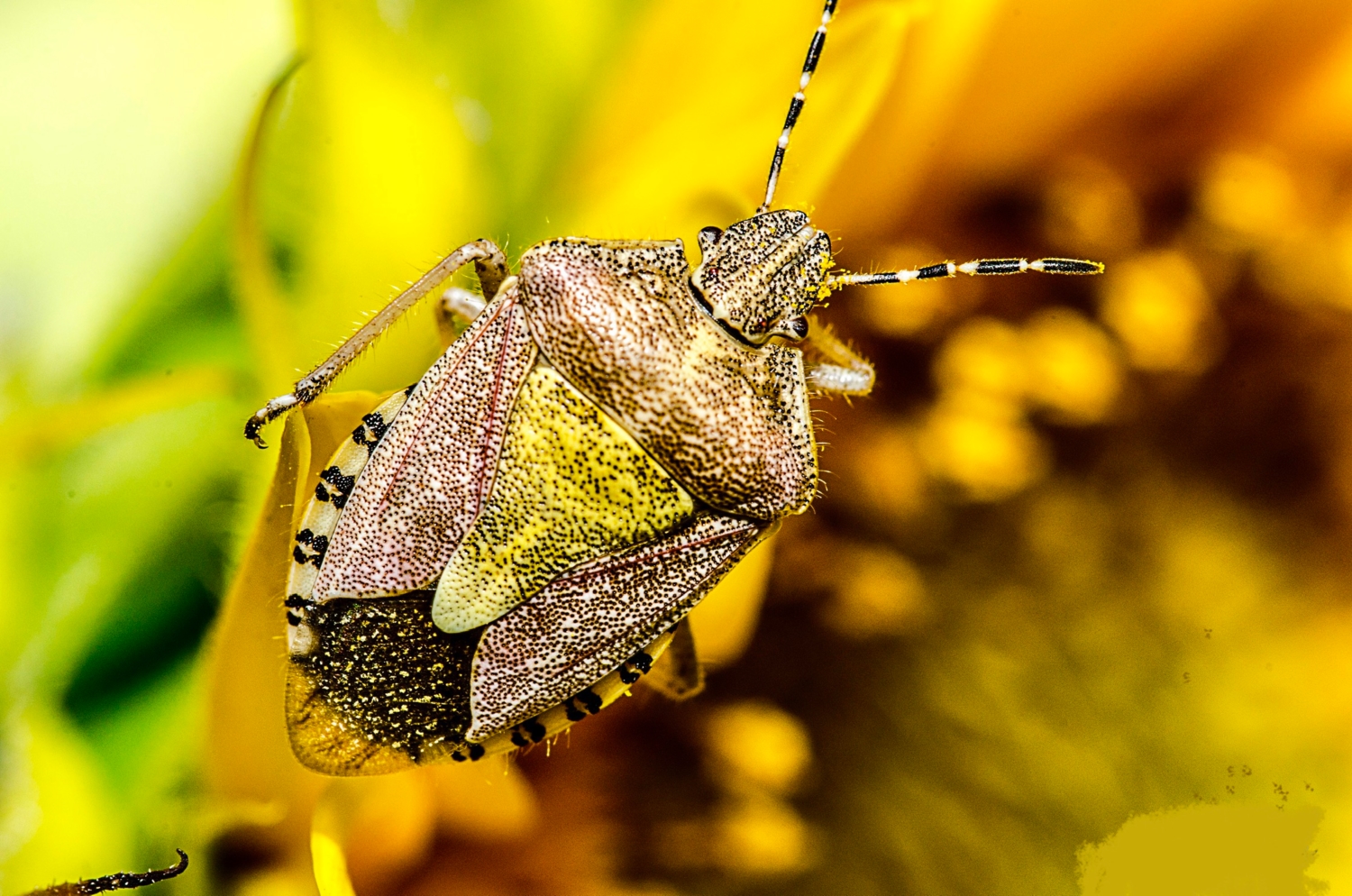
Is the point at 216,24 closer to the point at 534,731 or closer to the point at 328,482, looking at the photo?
the point at 328,482

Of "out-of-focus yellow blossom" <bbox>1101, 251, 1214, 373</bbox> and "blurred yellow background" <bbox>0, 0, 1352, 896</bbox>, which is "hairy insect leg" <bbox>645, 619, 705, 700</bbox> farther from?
"out-of-focus yellow blossom" <bbox>1101, 251, 1214, 373</bbox>

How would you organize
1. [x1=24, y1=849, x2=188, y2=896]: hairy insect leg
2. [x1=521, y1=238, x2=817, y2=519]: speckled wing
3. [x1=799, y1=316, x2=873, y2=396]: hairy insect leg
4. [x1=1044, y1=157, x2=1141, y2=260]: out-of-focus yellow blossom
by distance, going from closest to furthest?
1. [x1=24, y1=849, x2=188, y2=896]: hairy insect leg
2. [x1=521, y1=238, x2=817, y2=519]: speckled wing
3. [x1=799, y1=316, x2=873, y2=396]: hairy insect leg
4. [x1=1044, y1=157, x2=1141, y2=260]: out-of-focus yellow blossom

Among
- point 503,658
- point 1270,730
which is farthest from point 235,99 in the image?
point 1270,730

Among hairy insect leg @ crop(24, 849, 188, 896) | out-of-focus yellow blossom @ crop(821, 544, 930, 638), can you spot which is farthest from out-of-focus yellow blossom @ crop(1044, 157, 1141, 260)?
hairy insect leg @ crop(24, 849, 188, 896)

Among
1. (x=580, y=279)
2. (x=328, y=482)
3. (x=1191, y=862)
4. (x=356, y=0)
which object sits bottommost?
(x=1191, y=862)

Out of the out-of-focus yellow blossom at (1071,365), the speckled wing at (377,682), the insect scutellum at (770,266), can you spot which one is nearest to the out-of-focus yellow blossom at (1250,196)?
the out-of-focus yellow blossom at (1071,365)

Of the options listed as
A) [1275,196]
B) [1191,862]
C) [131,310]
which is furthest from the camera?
[1275,196]
